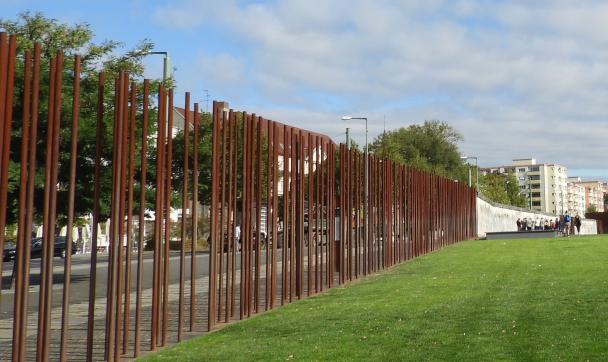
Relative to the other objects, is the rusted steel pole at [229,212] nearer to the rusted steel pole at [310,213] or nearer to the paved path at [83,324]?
the paved path at [83,324]

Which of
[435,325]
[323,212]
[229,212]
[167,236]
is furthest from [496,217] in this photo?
[167,236]

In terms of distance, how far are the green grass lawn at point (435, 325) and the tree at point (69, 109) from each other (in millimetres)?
4796

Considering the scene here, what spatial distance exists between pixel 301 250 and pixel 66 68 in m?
6.11


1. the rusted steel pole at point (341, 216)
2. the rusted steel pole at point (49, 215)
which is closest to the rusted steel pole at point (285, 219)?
the rusted steel pole at point (341, 216)

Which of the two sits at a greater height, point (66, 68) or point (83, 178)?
point (66, 68)

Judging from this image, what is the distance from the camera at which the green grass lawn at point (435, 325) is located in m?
8.41

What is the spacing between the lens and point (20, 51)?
57.8 feet

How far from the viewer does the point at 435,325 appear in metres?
10.1

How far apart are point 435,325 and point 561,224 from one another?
183ft

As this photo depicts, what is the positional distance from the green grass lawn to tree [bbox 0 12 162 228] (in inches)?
189

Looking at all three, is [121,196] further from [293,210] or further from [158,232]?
[293,210]

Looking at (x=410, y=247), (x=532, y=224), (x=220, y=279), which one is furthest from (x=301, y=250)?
(x=532, y=224)

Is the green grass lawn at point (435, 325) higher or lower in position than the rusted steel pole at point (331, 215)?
lower

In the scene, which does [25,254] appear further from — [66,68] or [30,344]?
[66,68]
